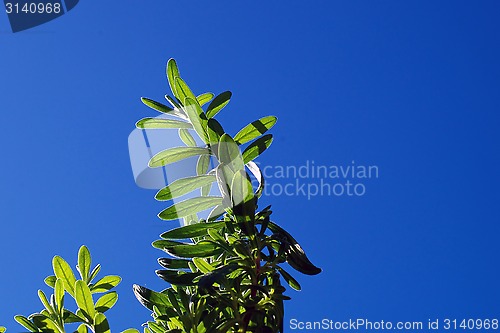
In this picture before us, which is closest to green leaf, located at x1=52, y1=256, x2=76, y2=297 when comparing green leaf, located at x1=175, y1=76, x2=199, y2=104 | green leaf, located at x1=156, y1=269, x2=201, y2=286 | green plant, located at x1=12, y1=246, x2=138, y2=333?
green plant, located at x1=12, y1=246, x2=138, y2=333

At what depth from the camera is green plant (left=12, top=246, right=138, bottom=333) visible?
52cm

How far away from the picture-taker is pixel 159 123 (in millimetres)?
661

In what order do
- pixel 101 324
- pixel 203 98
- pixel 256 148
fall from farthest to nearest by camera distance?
pixel 203 98 → pixel 256 148 → pixel 101 324

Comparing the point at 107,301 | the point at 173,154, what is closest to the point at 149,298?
the point at 107,301

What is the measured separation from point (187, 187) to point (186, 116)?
92 mm

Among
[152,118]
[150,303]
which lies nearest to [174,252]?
[150,303]

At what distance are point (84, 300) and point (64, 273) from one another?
0.22 ft

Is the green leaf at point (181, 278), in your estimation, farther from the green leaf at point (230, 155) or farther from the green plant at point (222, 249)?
the green leaf at point (230, 155)

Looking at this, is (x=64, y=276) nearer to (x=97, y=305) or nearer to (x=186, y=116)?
(x=97, y=305)

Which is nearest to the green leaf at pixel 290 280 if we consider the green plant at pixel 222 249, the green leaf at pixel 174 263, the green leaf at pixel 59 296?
the green plant at pixel 222 249

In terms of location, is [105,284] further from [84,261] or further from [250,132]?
[250,132]

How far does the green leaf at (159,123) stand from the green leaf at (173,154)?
1.2 inches

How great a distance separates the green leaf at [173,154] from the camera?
60cm

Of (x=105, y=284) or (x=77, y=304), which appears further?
(x=105, y=284)
